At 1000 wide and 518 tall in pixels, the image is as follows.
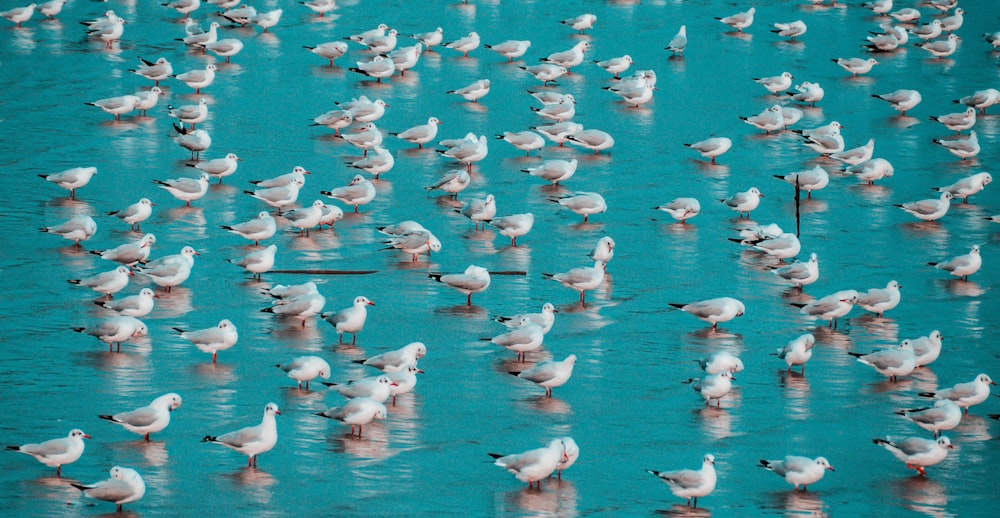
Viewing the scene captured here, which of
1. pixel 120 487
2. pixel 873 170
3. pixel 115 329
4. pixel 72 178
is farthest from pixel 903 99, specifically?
pixel 120 487

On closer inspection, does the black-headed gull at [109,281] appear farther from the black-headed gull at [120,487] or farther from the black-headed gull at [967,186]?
the black-headed gull at [967,186]

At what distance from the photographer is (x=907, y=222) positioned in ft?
84.8

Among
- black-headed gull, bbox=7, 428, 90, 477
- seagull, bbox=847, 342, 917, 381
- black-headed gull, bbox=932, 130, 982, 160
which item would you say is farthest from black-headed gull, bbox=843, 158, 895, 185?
black-headed gull, bbox=7, 428, 90, 477

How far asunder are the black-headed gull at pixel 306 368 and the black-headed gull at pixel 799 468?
5.18 m

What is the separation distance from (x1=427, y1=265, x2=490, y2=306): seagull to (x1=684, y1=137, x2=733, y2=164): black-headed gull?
348 inches

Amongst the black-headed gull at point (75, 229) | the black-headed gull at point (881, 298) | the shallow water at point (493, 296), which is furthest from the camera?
the black-headed gull at point (75, 229)

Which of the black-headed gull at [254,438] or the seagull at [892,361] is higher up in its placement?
the black-headed gull at [254,438]

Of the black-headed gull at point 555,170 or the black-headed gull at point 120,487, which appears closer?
the black-headed gull at point 120,487

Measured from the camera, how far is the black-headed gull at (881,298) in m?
20.6

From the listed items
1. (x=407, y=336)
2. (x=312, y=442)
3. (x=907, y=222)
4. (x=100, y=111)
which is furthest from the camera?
(x=100, y=111)

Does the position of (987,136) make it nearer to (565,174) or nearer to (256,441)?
(565,174)

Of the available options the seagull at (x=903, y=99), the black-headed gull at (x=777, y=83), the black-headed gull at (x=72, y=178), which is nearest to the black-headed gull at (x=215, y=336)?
the black-headed gull at (x=72, y=178)

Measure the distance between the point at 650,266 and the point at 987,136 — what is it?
1184 centimetres

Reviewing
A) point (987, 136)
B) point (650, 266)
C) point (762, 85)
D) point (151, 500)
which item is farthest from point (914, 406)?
point (762, 85)
